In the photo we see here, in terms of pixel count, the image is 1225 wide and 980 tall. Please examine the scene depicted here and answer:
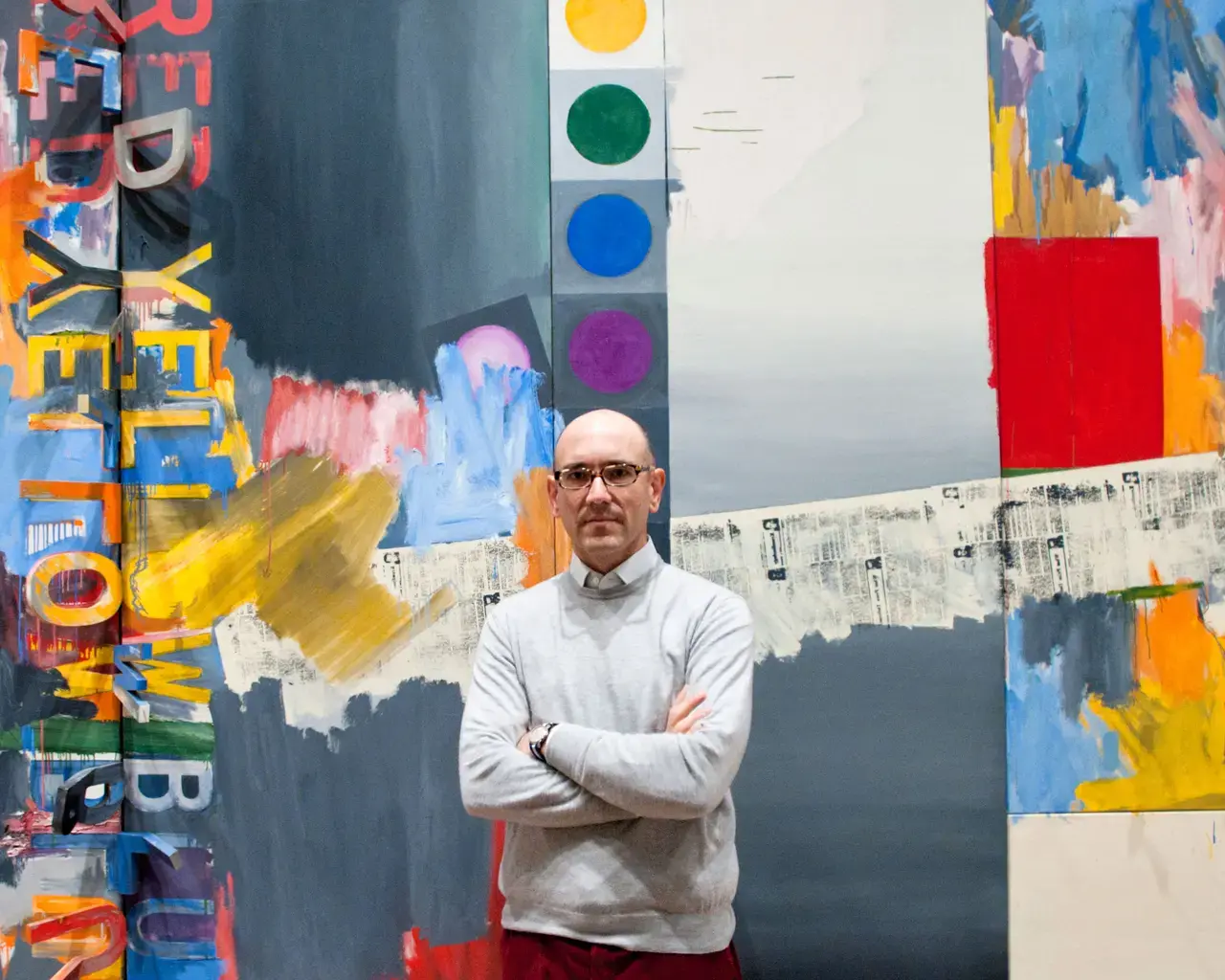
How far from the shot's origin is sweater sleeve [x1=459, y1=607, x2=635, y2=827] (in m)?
1.71

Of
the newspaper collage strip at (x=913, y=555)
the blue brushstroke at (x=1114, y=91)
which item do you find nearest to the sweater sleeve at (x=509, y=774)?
the newspaper collage strip at (x=913, y=555)

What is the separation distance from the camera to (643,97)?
7.91ft

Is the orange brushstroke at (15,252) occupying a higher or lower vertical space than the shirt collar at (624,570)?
higher

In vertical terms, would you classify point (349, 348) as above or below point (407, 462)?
above

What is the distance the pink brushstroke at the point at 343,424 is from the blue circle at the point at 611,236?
536mm

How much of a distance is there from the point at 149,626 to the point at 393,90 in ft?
4.76

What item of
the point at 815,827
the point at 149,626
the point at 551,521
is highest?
the point at 551,521

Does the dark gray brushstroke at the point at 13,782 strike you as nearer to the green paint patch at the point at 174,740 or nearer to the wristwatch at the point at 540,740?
the green paint patch at the point at 174,740

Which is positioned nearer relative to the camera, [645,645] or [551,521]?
[645,645]

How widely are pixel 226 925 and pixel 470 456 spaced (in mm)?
1287

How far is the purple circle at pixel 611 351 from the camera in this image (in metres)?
2.40

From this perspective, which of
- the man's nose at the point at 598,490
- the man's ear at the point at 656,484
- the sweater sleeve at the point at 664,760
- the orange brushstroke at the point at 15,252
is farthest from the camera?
the orange brushstroke at the point at 15,252

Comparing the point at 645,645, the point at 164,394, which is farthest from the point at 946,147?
the point at 164,394

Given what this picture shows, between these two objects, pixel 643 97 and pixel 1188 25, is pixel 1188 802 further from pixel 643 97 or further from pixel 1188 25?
pixel 643 97
